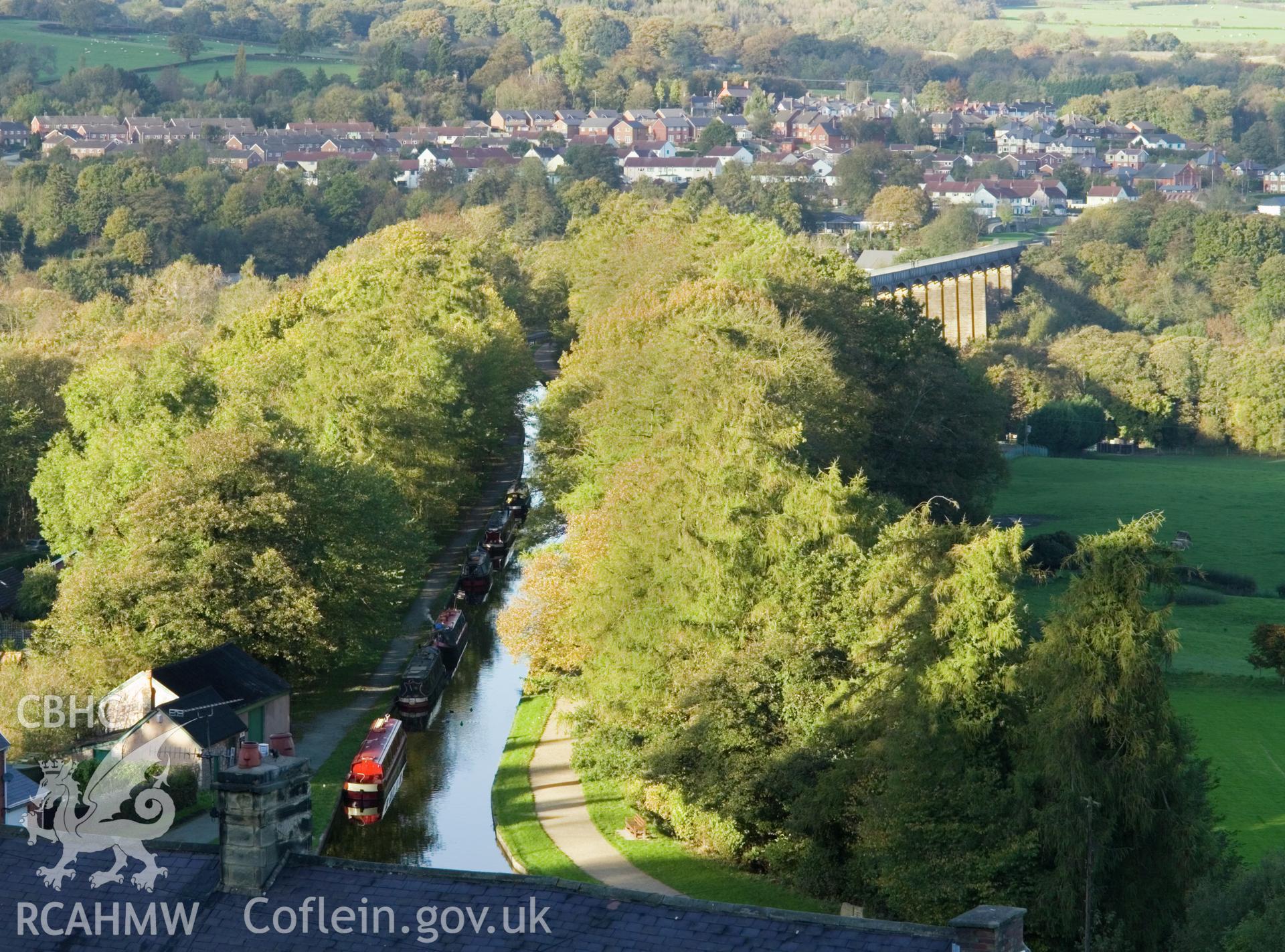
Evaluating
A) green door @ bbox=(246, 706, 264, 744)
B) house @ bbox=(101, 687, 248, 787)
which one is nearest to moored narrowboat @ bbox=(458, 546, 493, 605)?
green door @ bbox=(246, 706, 264, 744)

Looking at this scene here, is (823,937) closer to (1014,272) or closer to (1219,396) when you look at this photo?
(1219,396)

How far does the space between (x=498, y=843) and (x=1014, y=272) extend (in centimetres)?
14670

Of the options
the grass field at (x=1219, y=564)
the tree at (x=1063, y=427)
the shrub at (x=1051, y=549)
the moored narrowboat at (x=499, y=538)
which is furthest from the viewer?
the tree at (x=1063, y=427)

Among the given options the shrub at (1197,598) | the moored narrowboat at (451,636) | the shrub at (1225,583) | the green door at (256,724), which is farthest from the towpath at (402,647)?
the shrub at (1225,583)

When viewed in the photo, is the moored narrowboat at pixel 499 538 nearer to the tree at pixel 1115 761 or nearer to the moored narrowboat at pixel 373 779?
the moored narrowboat at pixel 373 779

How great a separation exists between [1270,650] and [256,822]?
46.3 meters

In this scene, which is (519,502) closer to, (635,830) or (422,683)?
(422,683)

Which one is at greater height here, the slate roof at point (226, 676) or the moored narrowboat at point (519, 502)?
the slate roof at point (226, 676)

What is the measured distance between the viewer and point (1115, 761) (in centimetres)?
3391

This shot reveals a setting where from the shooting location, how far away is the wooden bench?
42.3 m

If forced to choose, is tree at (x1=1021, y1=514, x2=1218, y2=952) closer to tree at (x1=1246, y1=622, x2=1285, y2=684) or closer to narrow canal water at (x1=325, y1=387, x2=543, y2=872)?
narrow canal water at (x1=325, y1=387, x2=543, y2=872)

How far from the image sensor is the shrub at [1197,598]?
247 ft

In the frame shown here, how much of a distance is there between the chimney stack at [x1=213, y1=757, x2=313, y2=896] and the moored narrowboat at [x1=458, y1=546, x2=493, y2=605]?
148 ft

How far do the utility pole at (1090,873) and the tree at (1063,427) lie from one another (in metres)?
84.9
